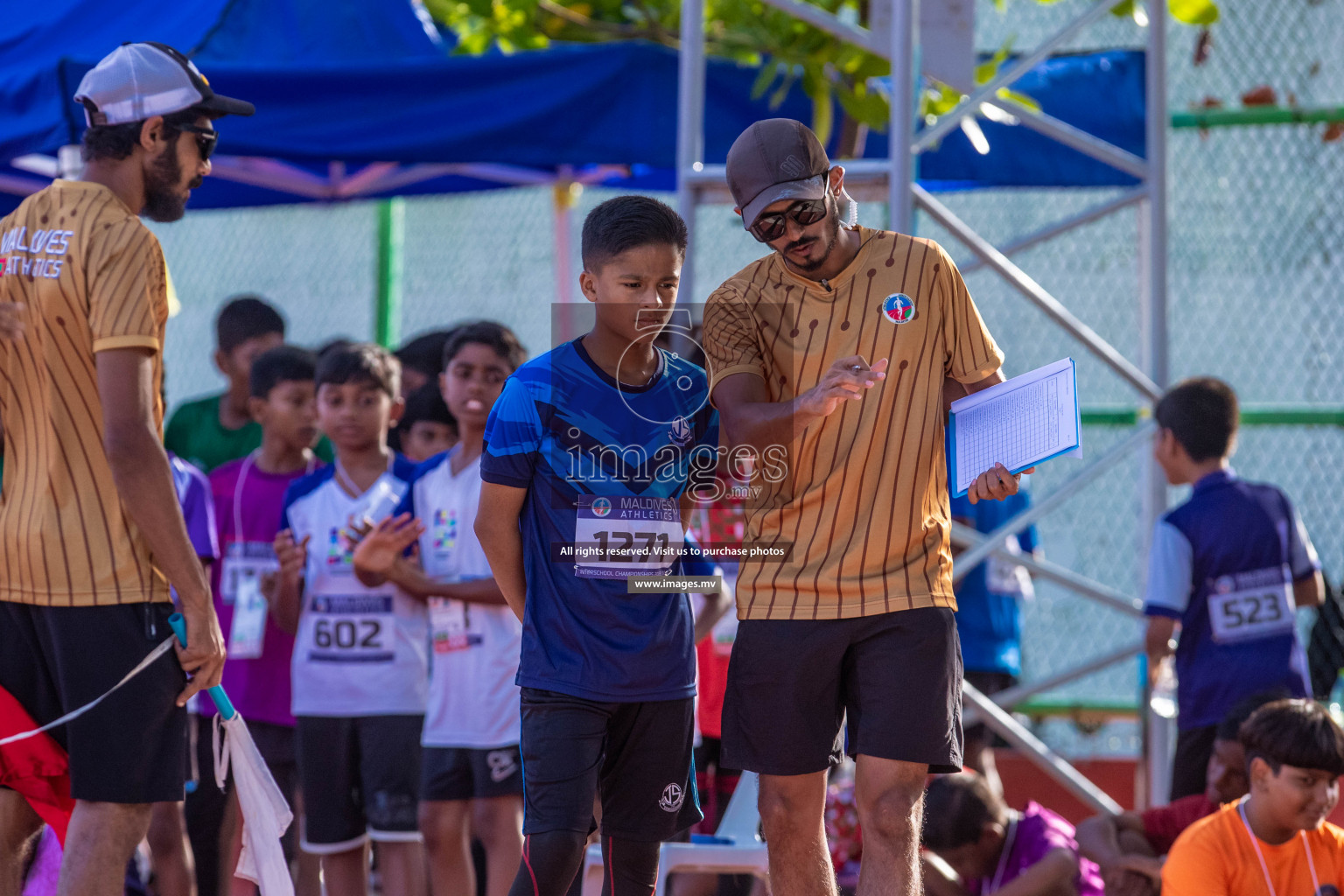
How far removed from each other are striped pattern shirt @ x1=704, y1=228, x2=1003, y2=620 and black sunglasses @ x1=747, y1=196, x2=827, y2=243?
162 mm

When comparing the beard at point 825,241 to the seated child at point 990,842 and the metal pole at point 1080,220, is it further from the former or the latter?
the metal pole at point 1080,220

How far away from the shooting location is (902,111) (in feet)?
14.0

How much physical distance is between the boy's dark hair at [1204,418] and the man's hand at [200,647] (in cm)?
309

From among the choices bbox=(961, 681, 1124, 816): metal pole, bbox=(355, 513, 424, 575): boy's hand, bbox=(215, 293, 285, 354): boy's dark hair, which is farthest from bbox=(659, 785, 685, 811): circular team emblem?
bbox=(215, 293, 285, 354): boy's dark hair

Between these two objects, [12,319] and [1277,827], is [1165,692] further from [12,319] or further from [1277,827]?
[12,319]

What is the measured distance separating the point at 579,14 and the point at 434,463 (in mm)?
2371

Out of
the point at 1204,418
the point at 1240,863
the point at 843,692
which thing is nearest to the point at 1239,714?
the point at 1240,863

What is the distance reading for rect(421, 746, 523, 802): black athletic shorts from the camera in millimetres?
4016

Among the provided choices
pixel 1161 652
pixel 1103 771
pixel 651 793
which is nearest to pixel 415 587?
pixel 651 793

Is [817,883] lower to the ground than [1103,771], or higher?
higher

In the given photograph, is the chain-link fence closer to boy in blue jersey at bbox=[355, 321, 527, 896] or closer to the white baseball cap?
boy in blue jersey at bbox=[355, 321, 527, 896]


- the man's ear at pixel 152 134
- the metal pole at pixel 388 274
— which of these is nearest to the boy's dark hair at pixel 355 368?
the man's ear at pixel 152 134

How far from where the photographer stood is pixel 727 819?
400cm

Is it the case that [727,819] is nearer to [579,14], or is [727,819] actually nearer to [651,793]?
[651,793]
